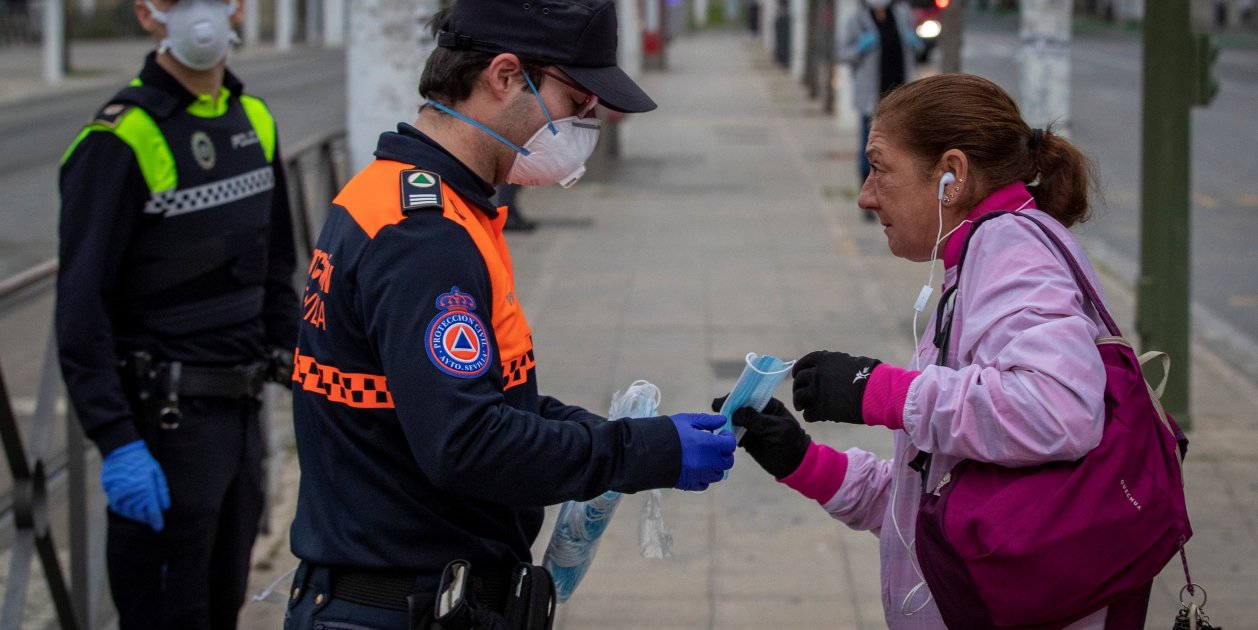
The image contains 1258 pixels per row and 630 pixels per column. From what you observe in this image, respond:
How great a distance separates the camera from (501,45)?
2264mm

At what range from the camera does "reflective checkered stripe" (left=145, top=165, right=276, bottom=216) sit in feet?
11.2

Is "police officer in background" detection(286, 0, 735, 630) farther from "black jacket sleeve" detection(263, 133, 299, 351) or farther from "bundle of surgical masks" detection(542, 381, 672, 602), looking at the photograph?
"black jacket sleeve" detection(263, 133, 299, 351)

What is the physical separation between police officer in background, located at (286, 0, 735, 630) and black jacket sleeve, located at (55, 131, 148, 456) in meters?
1.11

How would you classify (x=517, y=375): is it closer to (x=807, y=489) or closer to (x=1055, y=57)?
(x=807, y=489)

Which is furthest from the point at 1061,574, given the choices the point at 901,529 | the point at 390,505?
the point at 390,505

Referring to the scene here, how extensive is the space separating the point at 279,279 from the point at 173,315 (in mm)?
450

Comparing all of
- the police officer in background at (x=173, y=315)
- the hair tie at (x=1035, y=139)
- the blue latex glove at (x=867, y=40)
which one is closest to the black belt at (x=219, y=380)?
the police officer in background at (x=173, y=315)

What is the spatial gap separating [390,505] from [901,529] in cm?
93

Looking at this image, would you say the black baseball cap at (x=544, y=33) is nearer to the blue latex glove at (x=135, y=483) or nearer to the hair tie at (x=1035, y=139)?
the hair tie at (x=1035, y=139)

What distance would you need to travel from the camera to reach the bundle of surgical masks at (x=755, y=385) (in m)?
2.54

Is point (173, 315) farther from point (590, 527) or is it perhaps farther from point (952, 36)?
point (952, 36)

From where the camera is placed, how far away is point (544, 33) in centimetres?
227

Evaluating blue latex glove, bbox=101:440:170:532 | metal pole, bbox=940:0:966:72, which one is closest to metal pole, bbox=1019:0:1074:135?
metal pole, bbox=940:0:966:72

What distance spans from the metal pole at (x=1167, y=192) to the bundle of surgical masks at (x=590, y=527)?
4253 millimetres
